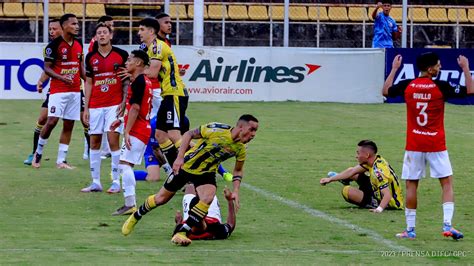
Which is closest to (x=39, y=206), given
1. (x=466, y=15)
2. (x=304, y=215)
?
(x=304, y=215)

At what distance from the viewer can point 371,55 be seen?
3030 cm

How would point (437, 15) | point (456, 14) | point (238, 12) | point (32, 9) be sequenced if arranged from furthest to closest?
point (437, 15), point (456, 14), point (238, 12), point (32, 9)

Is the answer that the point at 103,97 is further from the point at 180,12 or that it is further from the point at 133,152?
the point at 180,12

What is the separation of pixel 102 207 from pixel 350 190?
2839 mm

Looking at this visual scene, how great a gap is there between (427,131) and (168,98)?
4410mm

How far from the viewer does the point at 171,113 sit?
14.1m

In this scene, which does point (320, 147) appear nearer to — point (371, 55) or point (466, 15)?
point (371, 55)

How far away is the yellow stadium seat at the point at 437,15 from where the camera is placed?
127 ft

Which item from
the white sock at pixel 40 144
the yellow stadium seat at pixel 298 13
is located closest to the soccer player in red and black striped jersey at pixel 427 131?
the white sock at pixel 40 144

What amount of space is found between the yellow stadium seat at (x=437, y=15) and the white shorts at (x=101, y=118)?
1032 inches

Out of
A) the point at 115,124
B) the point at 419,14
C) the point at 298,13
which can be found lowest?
the point at 115,124

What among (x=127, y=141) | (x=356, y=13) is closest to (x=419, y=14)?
(x=356, y=13)

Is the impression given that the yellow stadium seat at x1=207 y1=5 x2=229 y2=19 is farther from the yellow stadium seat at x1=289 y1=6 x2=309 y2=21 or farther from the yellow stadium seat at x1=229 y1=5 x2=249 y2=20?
the yellow stadium seat at x1=289 y1=6 x2=309 y2=21

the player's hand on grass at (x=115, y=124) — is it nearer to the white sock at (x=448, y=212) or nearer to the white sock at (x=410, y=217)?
the white sock at (x=410, y=217)
